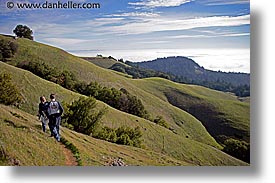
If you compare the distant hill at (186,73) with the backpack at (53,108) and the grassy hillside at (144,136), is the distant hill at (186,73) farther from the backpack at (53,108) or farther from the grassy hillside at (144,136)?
the backpack at (53,108)

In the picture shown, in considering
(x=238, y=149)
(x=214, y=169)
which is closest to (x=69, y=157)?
(x=214, y=169)

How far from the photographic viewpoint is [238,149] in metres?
5.80

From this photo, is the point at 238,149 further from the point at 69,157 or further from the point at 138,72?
the point at 69,157

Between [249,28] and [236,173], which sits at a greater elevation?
[249,28]

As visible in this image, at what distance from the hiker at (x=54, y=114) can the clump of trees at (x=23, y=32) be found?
0.75 m

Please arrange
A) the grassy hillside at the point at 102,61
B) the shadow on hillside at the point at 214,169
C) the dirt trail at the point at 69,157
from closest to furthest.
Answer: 1. the shadow on hillside at the point at 214,169
2. the dirt trail at the point at 69,157
3. the grassy hillside at the point at 102,61

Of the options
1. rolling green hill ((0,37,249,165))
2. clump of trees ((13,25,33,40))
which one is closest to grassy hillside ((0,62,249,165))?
rolling green hill ((0,37,249,165))

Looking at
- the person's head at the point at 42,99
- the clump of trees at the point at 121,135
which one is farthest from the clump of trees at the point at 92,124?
the person's head at the point at 42,99

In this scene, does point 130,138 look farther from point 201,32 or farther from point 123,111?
point 201,32

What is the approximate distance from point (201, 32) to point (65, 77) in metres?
1.67

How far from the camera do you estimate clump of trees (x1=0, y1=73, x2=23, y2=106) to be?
18.9 ft

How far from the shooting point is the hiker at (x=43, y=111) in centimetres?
585
